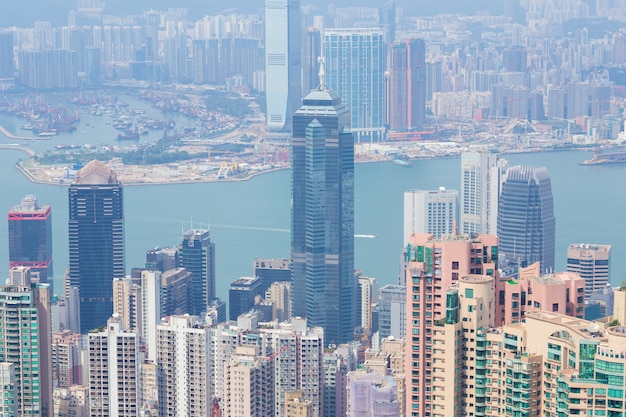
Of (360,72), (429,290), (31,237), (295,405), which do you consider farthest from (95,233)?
(429,290)

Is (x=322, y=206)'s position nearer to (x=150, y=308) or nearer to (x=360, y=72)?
(x=150, y=308)

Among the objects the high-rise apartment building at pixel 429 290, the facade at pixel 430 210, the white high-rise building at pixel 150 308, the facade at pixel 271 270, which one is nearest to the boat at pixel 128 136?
the facade at pixel 430 210

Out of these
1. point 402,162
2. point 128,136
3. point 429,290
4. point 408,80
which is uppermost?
point 408,80

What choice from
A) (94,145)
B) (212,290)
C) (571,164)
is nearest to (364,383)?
(212,290)

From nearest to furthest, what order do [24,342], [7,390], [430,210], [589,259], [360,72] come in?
[7,390] < [24,342] < [589,259] < [430,210] < [360,72]

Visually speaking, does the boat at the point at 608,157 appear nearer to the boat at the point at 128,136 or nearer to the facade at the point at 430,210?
the facade at the point at 430,210

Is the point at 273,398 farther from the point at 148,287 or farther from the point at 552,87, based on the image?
the point at 552,87
